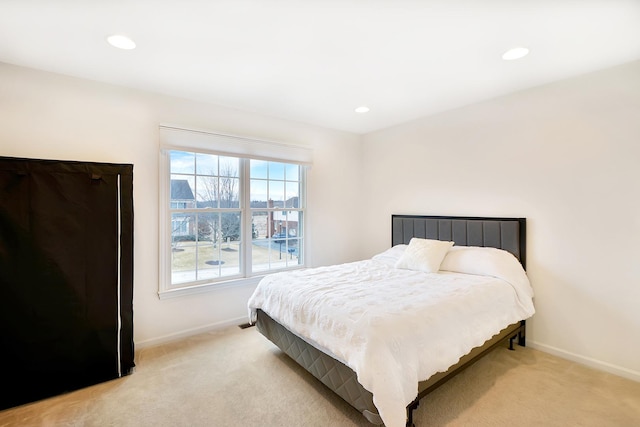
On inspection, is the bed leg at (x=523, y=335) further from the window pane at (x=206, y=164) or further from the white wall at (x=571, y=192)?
the window pane at (x=206, y=164)

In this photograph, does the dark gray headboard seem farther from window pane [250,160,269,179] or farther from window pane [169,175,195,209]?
window pane [169,175,195,209]

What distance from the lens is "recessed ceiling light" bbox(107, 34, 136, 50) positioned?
2002mm

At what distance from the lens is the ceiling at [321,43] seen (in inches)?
67.6

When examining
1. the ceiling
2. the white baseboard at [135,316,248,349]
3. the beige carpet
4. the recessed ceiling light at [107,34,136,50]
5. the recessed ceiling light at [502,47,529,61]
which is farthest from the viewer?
the white baseboard at [135,316,248,349]

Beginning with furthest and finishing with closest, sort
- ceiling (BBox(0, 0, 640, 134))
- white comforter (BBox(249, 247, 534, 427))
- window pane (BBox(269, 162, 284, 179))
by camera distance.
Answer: window pane (BBox(269, 162, 284, 179)) → ceiling (BBox(0, 0, 640, 134)) → white comforter (BBox(249, 247, 534, 427))

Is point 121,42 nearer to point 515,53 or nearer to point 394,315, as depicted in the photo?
point 394,315

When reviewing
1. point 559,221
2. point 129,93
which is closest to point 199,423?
point 129,93

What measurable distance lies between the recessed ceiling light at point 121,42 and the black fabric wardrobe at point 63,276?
91cm

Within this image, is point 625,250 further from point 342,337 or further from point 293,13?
point 293,13

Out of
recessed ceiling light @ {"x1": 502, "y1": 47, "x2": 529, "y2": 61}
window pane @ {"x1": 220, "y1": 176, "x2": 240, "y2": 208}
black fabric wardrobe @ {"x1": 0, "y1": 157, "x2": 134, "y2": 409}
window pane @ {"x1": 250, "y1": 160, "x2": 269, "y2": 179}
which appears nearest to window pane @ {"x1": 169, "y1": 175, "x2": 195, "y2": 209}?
window pane @ {"x1": 220, "y1": 176, "x2": 240, "y2": 208}

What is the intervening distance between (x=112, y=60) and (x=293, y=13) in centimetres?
159

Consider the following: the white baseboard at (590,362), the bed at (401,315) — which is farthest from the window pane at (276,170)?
the white baseboard at (590,362)

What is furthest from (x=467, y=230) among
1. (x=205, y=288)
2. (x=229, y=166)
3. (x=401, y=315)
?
(x=205, y=288)

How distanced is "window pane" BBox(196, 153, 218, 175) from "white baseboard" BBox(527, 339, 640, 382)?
12.3 feet
